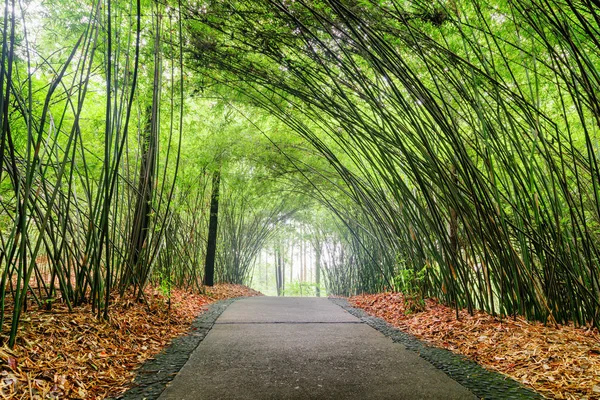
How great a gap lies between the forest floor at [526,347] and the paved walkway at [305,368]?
0.95 feet

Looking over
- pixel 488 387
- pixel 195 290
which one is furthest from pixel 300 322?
pixel 195 290

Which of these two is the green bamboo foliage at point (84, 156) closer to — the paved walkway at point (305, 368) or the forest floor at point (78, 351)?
the forest floor at point (78, 351)

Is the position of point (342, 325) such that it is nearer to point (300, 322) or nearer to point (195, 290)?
point (300, 322)

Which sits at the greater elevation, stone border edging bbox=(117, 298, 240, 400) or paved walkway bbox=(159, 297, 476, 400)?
stone border edging bbox=(117, 298, 240, 400)

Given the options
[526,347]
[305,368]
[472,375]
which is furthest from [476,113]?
[305,368]

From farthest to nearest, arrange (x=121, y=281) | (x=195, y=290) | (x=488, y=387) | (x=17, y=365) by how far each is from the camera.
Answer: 1. (x=195, y=290)
2. (x=121, y=281)
3. (x=488, y=387)
4. (x=17, y=365)

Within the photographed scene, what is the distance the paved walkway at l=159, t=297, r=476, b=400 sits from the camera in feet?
4.15

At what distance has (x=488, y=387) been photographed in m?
1.30

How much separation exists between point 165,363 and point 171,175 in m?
2.91

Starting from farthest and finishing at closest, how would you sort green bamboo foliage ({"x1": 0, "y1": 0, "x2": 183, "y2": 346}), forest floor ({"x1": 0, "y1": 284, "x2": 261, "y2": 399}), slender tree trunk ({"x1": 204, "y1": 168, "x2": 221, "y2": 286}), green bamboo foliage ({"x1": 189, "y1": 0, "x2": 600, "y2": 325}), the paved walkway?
slender tree trunk ({"x1": 204, "y1": 168, "x2": 221, "y2": 286})
green bamboo foliage ({"x1": 189, "y1": 0, "x2": 600, "y2": 325})
green bamboo foliage ({"x1": 0, "y1": 0, "x2": 183, "y2": 346})
the paved walkway
forest floor ({"x1": 0, "y1": 284, "x2": 261, "y2": 399})

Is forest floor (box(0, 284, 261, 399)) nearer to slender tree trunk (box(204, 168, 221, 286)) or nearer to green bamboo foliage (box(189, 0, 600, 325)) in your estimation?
green bamboo foliage (box(189, 0, 600, 325))

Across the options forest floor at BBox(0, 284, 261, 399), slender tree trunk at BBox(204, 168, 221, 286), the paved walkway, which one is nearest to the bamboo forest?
forest floor at BBox(0, 284, 261, 399)

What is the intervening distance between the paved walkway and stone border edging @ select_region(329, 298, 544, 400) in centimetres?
5

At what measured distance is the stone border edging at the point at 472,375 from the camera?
1.24m
